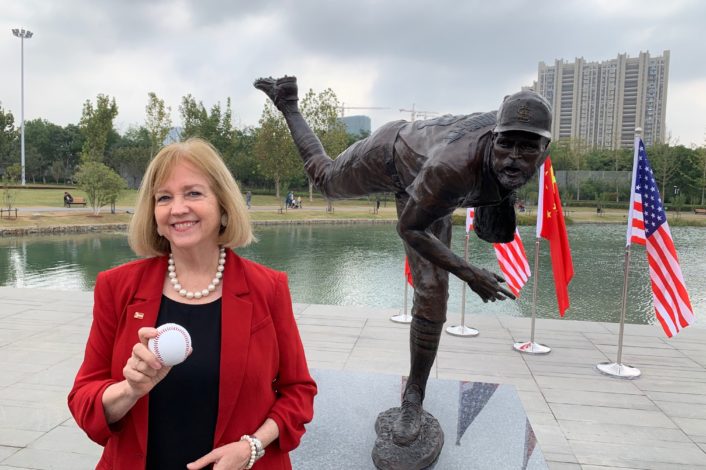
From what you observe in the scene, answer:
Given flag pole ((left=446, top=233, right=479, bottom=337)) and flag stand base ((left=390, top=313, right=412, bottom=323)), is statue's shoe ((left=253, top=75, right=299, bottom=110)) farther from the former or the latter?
flag stand base ((left=390, top=313, right=412, bottom=323))

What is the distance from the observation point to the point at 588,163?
45750 mm

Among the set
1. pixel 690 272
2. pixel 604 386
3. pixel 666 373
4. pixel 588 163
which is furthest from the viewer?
pixel 588 163

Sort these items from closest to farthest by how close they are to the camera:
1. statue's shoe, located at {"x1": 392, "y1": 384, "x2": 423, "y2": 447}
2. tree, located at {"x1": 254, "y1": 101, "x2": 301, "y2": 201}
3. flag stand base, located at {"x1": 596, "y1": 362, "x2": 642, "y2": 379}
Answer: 1. statue's shoe, located at {"x1": 392, "y1": 384, "x2": 423, "y2": 447}
2. flag stand base, located at {"x1": 596, "y1": 362, "x2": 642, "y2": 379}
3. tree, located at {"x1": 254, "y1": 101, "x2": 301, "y2": 201}

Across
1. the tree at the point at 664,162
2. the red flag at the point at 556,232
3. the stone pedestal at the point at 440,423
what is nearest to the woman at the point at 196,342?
the stone pedestal at the point at 440,423

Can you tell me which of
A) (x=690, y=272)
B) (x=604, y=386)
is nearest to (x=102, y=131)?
(x=690, y=272)

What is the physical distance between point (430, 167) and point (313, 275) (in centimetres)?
915

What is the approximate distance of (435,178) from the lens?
Answer: 8.30 feet

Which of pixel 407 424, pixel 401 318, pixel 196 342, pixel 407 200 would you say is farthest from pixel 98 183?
pixel 196 342

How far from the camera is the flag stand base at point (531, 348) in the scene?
5672mm

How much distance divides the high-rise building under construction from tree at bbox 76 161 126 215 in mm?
46186

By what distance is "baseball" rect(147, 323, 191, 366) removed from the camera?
3.94 feet

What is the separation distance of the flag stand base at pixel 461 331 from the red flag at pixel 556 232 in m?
1.05

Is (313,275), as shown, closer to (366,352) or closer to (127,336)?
(366,352)

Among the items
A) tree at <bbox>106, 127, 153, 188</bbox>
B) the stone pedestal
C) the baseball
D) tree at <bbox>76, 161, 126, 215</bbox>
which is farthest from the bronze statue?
tree at <bbox>106, 127, 153, 188</bbox>
